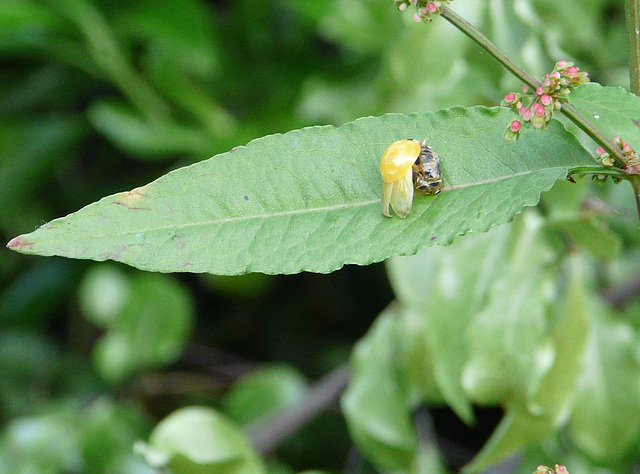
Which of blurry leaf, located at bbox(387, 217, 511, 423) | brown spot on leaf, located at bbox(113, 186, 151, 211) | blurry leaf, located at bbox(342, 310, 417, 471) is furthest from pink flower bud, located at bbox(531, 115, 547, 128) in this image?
blurry leaf, located at bbox(342, 310, 417, 471)

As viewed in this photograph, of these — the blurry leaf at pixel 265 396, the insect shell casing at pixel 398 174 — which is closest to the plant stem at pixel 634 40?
the insect shell casing at pixel 398 174

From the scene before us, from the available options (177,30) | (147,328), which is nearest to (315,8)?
(177,30)

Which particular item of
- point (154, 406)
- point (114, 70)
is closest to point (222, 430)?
point (154, 406)

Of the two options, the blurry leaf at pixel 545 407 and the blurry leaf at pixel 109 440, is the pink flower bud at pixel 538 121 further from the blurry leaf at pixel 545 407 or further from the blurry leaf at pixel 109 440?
the blurry leaf at pixel 109 440

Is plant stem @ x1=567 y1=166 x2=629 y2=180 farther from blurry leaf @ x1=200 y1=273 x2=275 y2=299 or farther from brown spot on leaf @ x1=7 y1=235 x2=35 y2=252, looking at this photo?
blurry leaf @ x1=200 y1=273 x2=275 y2=299

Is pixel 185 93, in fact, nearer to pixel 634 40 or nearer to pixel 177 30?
pixel 177 30

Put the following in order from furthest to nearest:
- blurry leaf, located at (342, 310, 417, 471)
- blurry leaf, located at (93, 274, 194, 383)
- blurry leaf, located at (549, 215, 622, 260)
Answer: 1. blurry leaf, located at (93, 274, 194, 383)
2. blurry leaf, located at (342, 310, 417, 471)
3. blurry leaf, located at (549, 215, 622, 260)

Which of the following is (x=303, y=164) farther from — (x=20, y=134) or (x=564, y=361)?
(x=20, y=134)
